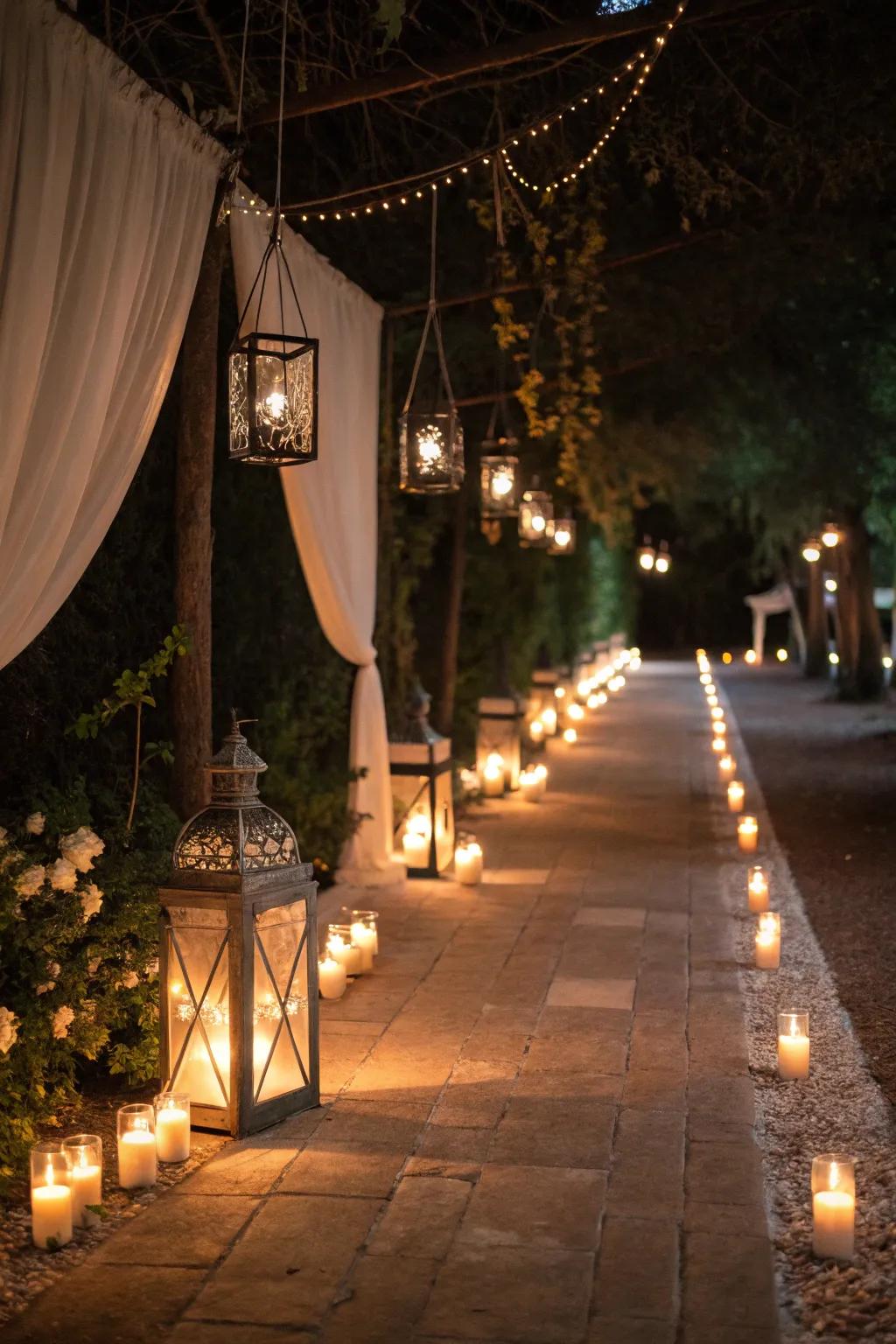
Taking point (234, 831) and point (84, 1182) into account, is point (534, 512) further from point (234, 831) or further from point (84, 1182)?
point (84, 1182)

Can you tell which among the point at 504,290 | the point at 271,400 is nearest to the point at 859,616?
the point at 504,290

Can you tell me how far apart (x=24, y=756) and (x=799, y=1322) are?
2903 millimetres

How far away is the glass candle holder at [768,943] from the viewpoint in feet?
21.4

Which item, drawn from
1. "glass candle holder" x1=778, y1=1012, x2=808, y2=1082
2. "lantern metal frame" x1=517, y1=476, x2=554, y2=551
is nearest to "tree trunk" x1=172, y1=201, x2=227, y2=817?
"glass candle holder" x1=778, y1=1012, x2=808, y2=1082

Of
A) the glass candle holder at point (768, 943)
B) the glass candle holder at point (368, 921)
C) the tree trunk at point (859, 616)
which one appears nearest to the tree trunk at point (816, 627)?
the tree trunk at point (859, 616)

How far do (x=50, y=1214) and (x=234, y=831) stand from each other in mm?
1251

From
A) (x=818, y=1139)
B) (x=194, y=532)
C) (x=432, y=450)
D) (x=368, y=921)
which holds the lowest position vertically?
(x=818, y=1139)

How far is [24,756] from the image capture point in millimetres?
4797

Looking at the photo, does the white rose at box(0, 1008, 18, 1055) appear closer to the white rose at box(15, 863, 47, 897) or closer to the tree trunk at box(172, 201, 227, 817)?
the white rose at box(15, 863, 47, 897)

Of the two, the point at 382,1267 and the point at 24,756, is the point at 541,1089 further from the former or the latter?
the point at 24,756

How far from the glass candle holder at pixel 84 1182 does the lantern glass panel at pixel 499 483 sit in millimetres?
7449

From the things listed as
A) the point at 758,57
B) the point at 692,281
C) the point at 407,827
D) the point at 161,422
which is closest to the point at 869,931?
the point at 407,827

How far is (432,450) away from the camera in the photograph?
7.66 metres

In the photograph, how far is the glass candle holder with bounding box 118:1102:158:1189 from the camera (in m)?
4.01
